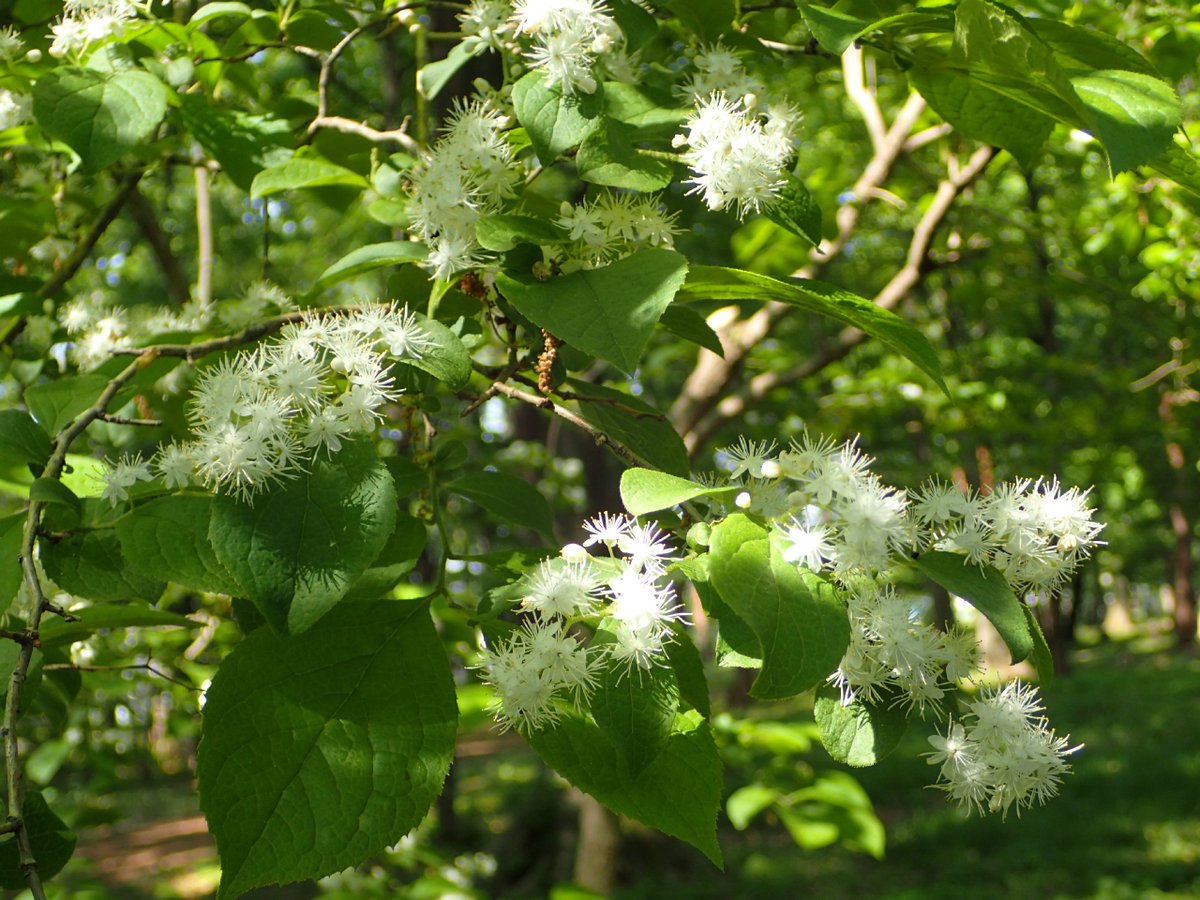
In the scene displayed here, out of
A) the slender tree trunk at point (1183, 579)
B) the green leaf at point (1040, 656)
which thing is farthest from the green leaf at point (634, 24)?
the slender tree trunk at point (1183, 579)

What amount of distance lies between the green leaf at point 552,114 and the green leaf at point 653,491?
341mm

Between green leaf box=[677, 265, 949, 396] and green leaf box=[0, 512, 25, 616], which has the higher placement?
green leaf box=[677, 265, 949, 396]

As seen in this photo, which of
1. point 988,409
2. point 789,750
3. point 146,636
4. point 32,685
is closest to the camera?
point 32,685

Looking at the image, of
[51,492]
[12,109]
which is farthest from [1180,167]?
[12,109]

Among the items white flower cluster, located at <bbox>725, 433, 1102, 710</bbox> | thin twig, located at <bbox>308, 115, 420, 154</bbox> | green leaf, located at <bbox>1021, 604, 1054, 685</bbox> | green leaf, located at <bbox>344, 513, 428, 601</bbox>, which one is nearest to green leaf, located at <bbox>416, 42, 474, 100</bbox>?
thin twig, located at <bbox>308, 115, 420, 154</bbox>

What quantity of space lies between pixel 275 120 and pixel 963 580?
118 cm

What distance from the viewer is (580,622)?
0.87 m

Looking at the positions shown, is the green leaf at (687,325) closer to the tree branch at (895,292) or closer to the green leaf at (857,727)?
the green leaf at (857,727)

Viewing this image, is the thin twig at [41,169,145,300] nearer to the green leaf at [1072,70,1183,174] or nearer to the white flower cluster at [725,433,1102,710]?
the white flower cluster at [725,433,1102,710]

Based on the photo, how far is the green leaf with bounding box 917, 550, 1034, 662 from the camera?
780mm

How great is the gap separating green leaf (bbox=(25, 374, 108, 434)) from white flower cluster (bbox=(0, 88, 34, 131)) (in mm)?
682

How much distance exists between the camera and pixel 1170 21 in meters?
2.39

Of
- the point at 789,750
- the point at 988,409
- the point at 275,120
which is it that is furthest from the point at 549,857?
the point at 275,120

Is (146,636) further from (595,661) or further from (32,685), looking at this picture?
(595,661)
